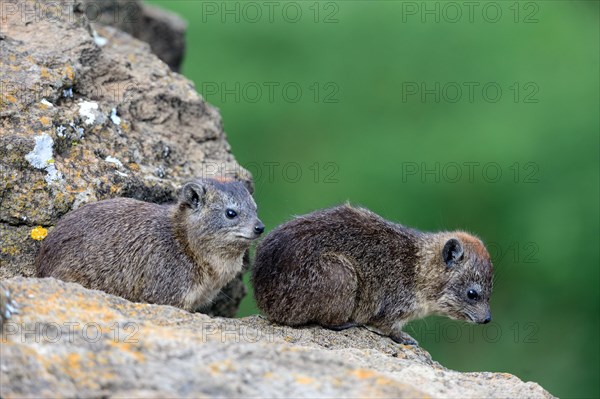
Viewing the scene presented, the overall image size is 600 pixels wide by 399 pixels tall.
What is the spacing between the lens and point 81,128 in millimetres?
9711

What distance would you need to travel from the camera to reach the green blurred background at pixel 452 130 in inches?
567

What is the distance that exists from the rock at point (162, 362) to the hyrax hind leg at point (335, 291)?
1.88 meters

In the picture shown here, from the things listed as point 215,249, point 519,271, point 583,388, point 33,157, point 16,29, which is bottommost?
point 583,388

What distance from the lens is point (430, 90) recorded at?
16.3m

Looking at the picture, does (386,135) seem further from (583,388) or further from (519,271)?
(583,388)

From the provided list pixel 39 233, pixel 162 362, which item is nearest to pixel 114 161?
pixel 39 233

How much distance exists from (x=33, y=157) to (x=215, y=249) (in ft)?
6.25

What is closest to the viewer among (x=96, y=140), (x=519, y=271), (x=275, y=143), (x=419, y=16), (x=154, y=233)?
(x=154, y=233)

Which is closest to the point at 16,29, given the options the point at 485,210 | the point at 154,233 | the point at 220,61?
the point at 154,233

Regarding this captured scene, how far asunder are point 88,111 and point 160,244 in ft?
5.86

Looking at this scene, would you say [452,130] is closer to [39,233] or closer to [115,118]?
[115,118]

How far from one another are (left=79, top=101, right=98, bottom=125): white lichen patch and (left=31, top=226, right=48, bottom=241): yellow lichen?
133cm

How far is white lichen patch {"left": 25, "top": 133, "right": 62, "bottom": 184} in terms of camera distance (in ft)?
29.8

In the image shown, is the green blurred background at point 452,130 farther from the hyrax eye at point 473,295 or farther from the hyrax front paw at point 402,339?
the hyrax front paw at point 402,339
